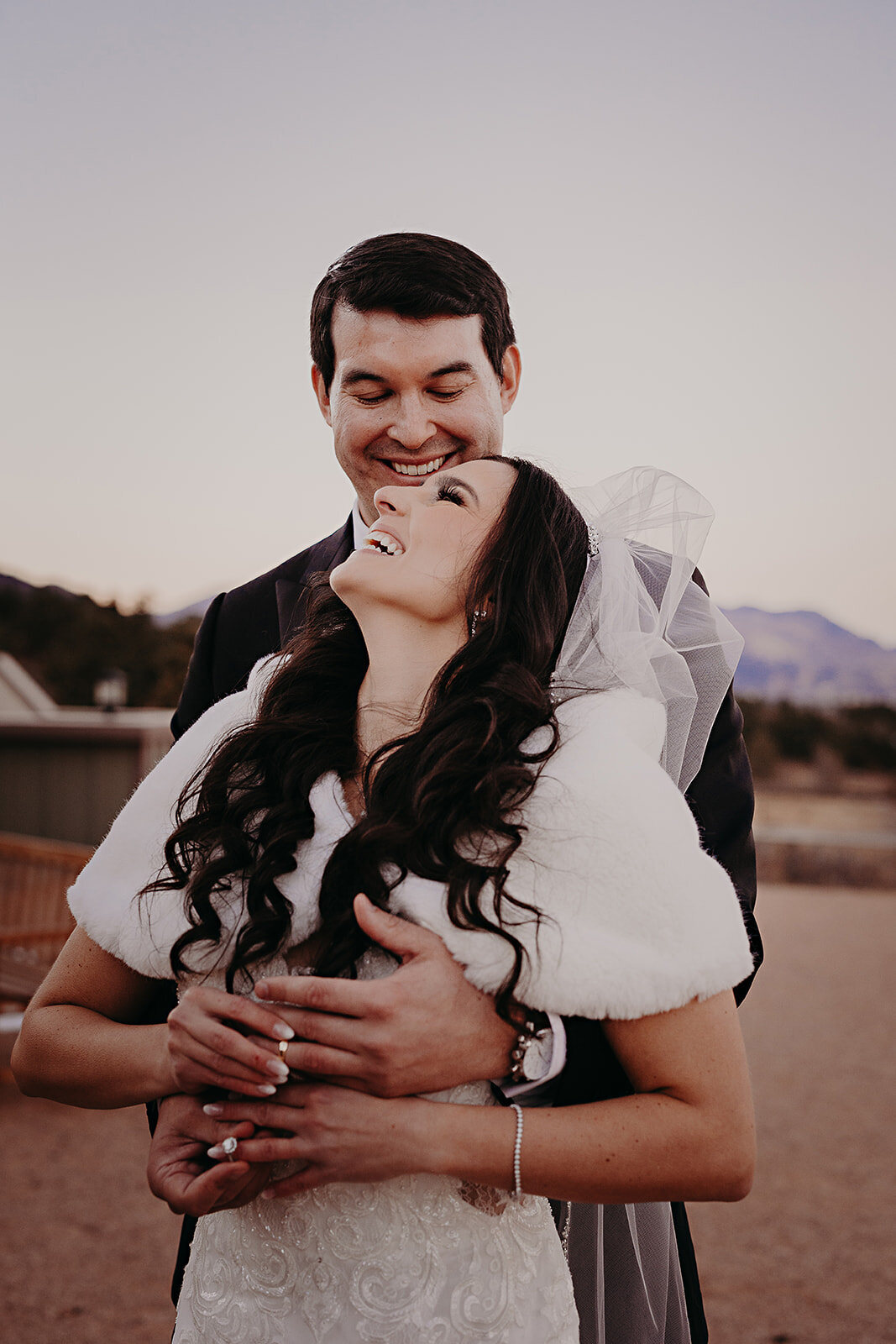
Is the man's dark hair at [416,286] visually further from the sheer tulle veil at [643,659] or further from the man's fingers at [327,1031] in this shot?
the man's fingers at [327,1031]

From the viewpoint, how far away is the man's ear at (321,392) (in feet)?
8.96

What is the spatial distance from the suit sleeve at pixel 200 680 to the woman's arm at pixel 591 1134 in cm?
137

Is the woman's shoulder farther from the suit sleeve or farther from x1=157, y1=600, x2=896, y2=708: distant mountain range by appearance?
x1=157, y1=600, x2=896, y2=708: distant mountain range

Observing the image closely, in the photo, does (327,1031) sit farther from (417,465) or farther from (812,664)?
(812,664)

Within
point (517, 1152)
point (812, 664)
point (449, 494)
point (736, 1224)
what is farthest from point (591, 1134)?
point (812, 664)

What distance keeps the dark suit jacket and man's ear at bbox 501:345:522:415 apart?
552mm

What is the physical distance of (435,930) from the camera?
1438mm

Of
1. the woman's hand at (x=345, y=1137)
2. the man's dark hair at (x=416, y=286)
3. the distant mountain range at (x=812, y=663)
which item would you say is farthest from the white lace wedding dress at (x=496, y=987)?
the distant mountain range at (x=812, y=663)

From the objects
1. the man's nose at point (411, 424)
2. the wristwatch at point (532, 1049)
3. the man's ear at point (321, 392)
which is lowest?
the wristwatch at point (532, 1049)

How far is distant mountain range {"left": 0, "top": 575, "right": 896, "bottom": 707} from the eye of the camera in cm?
2411

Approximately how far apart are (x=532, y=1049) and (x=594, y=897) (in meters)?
0.24

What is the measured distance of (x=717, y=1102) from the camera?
1.37 metres

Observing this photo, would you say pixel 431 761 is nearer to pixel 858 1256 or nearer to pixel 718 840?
pixel 718 840

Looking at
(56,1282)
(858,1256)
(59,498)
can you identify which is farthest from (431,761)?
(59,498)
